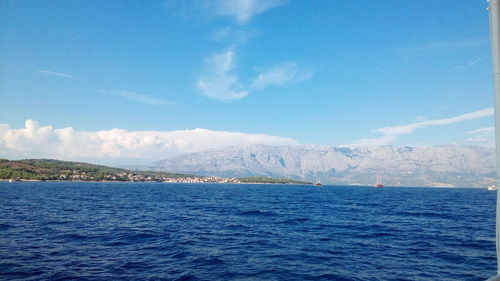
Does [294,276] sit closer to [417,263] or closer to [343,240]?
[417,263]

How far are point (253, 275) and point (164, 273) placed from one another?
7.17 m

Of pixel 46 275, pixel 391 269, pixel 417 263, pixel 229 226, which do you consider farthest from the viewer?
pixel 229 226

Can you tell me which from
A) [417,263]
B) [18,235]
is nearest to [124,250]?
[18,235]

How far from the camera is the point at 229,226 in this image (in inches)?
1805

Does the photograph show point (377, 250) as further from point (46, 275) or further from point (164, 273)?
point (46, 275)

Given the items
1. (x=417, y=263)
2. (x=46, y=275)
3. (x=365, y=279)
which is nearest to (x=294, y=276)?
(x=365, y=279)

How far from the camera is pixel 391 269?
82.2ft

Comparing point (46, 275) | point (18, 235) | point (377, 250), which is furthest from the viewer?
point (18, 235)

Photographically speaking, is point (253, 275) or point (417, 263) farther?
point (417, 263)

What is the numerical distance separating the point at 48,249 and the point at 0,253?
3.87 meters

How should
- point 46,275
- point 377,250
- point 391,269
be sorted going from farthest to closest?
1. point 377,250
2. point 391,269
3. point 46,275

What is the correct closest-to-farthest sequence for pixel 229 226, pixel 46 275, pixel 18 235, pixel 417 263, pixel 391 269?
pixel 46 275, pixel 391 269, pixel 417 263, pixel 18 235, pixel 229 226

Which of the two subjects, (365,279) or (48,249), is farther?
(48,249)

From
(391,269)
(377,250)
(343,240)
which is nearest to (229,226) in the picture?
(343,240)
